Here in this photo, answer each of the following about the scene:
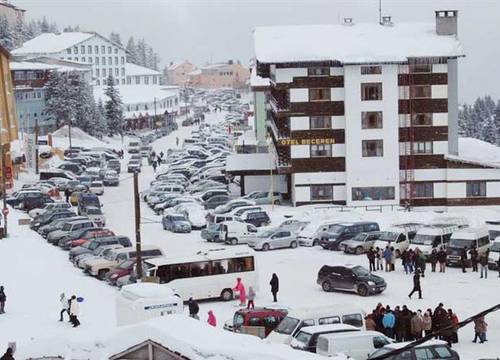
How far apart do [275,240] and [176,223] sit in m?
8.80

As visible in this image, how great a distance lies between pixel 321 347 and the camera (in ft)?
71.9

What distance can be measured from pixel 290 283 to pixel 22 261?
39.8 feet

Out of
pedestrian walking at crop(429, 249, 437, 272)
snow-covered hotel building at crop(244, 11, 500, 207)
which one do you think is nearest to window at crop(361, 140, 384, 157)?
snow-covered hotel building at crop(244, 11, 500, 207)

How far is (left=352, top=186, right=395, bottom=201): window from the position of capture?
61188 millimetres

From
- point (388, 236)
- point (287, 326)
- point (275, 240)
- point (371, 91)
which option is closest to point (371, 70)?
point (371, 91)

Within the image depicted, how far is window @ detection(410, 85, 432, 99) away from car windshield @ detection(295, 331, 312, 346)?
40.2 m

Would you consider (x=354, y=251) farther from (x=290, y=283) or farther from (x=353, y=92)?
(x=353, y=92)

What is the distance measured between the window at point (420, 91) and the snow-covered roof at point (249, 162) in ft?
35.7

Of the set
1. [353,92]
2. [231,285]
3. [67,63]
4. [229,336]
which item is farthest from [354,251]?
[67,63]

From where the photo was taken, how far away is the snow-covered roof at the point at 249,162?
6550cm

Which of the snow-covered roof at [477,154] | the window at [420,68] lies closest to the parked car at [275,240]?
the snow-covered roof at [477,154]

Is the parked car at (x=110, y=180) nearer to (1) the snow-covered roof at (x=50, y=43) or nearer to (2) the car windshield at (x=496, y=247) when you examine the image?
(2) the car windshield at (x=496, y=247)

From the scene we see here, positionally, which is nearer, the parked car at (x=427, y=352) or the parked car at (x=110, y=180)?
the parked car at (x=427, y=352)

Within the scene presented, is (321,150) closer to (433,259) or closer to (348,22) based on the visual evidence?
(348,22)
